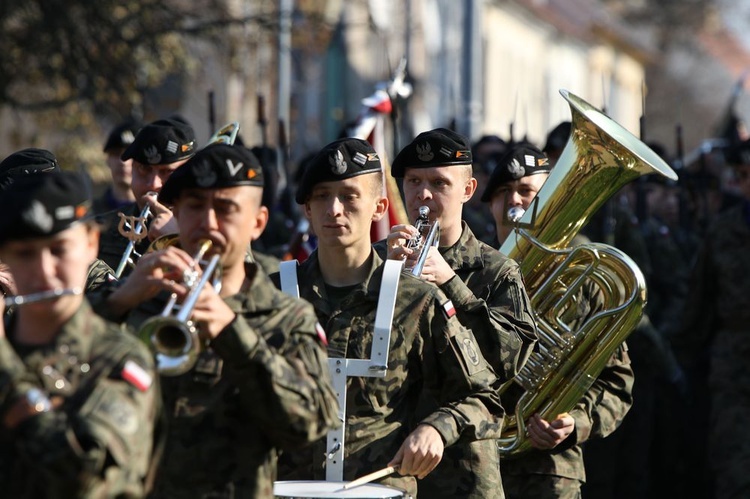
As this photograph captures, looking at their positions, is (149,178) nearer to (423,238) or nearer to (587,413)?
(423,238)

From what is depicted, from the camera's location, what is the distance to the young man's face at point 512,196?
844 centimetres

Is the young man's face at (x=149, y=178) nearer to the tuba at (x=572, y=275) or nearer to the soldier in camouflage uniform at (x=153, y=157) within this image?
the soldier in camouflage uniform at (x=153, y=157)

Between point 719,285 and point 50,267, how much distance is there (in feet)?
22.4

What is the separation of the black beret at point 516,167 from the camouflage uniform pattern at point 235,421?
3586 mm

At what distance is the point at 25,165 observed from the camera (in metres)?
7.64

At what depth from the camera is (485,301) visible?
7.16 metres

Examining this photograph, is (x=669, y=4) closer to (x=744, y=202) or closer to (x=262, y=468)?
(x=744, y=202)

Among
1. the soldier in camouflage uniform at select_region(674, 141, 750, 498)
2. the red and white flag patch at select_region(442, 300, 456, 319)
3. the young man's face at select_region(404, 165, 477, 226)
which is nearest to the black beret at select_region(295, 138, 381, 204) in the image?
the red and white flag patch at select_region(442, 300, 456, 319)

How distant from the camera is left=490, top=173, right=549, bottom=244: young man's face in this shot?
8.44 metres

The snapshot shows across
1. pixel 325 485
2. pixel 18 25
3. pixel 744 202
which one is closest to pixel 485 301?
pixel 325 485

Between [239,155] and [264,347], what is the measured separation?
0.65m

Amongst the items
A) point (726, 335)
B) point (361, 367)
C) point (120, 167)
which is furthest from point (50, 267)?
point (726, 335)

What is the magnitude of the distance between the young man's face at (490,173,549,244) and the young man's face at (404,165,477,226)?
92cm

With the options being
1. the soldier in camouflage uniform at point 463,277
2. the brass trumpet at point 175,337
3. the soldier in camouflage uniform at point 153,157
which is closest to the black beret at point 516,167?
the soldier in camouflage uniform at point 463,277
